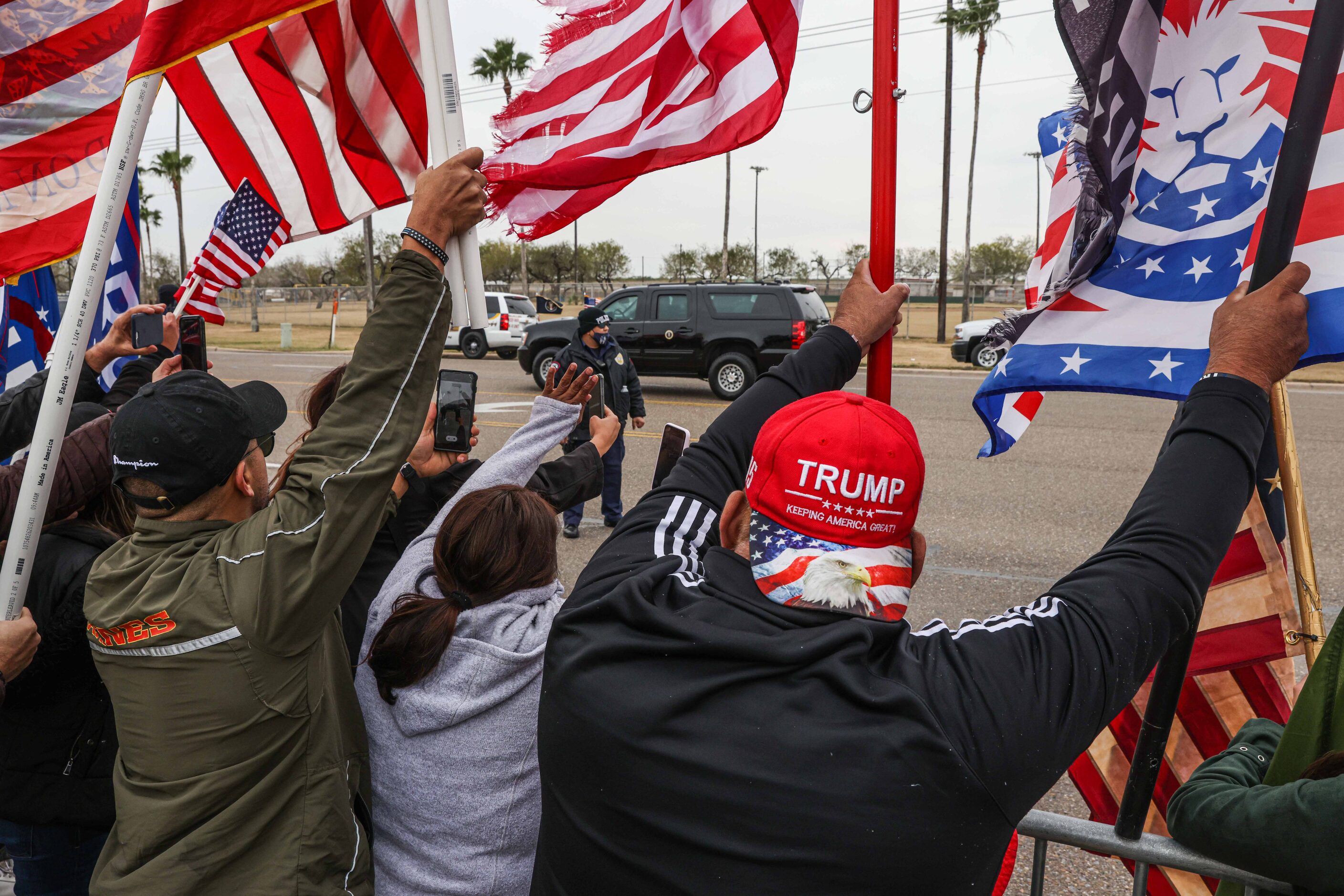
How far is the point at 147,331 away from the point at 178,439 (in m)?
1.55

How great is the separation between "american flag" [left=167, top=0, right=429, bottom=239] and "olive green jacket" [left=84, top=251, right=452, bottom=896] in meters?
1.31

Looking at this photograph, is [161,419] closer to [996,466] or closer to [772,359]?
[996,466]

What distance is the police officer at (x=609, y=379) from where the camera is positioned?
24.2ft

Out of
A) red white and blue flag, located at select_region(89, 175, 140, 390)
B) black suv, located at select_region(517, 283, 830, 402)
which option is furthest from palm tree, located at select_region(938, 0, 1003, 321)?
red white and blue flag, located at select_region(89, 175, 140, 390)

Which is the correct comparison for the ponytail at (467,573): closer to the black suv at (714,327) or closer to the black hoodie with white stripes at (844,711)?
the black hoodie with white stripes at (844,711)

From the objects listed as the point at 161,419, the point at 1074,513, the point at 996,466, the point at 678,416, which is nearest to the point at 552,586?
the point at 161,419

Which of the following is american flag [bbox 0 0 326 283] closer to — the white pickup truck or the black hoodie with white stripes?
the black hoodie with white stripes

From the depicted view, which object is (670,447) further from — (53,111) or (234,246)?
(53,111)

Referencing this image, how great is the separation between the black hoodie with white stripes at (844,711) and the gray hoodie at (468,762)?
0.41 m

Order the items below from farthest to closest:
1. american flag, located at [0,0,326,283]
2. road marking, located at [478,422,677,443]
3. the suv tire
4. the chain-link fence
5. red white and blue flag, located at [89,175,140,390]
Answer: the chain-link fence < road marking, located at [478,422,677,443] < the suv tire < red white and blue flag, located at [89,175,140,390] < american flag, located at [0,0,326,283]

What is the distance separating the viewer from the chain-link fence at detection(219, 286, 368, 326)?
41.3 meters

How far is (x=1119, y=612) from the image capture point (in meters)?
1.17

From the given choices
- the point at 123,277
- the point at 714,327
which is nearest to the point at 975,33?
the point at 714,327

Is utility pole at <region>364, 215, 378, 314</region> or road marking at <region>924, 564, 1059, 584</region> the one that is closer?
road marking at <region>924, 564, 1059, 584</region>
